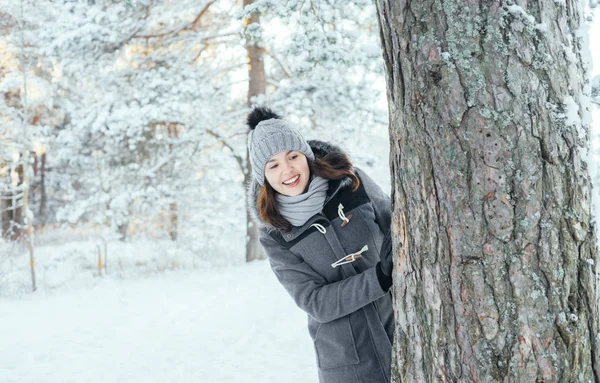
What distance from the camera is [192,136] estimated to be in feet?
33.7

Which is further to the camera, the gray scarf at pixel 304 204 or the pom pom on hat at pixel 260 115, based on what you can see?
the pom pom on hat at pixel 260 115

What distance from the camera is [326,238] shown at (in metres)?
1.93

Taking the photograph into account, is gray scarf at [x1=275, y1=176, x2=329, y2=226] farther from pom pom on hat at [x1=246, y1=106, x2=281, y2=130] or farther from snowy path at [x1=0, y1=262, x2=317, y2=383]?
snowy path at [x1=0, y1=262, x2=317, y2=383]

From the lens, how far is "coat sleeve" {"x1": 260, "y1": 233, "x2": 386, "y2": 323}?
1717mm

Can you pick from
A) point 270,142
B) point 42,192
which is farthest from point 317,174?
point 42,192

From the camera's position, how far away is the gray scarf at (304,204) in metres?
1.93

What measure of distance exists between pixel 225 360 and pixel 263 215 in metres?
3.18

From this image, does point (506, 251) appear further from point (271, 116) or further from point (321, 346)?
point (271, 116)

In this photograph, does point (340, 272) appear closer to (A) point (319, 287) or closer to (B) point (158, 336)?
(A) point (319, 287)

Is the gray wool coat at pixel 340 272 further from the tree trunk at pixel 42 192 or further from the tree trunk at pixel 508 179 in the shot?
the tree trunk at pixel 42 192

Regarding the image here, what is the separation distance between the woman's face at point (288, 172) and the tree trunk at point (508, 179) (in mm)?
707

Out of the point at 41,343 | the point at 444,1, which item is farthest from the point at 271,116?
the point at 41,343

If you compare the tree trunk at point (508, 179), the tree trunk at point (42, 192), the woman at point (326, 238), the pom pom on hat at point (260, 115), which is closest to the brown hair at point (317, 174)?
the woman at point (326, 238)

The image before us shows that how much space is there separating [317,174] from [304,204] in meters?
0.17
